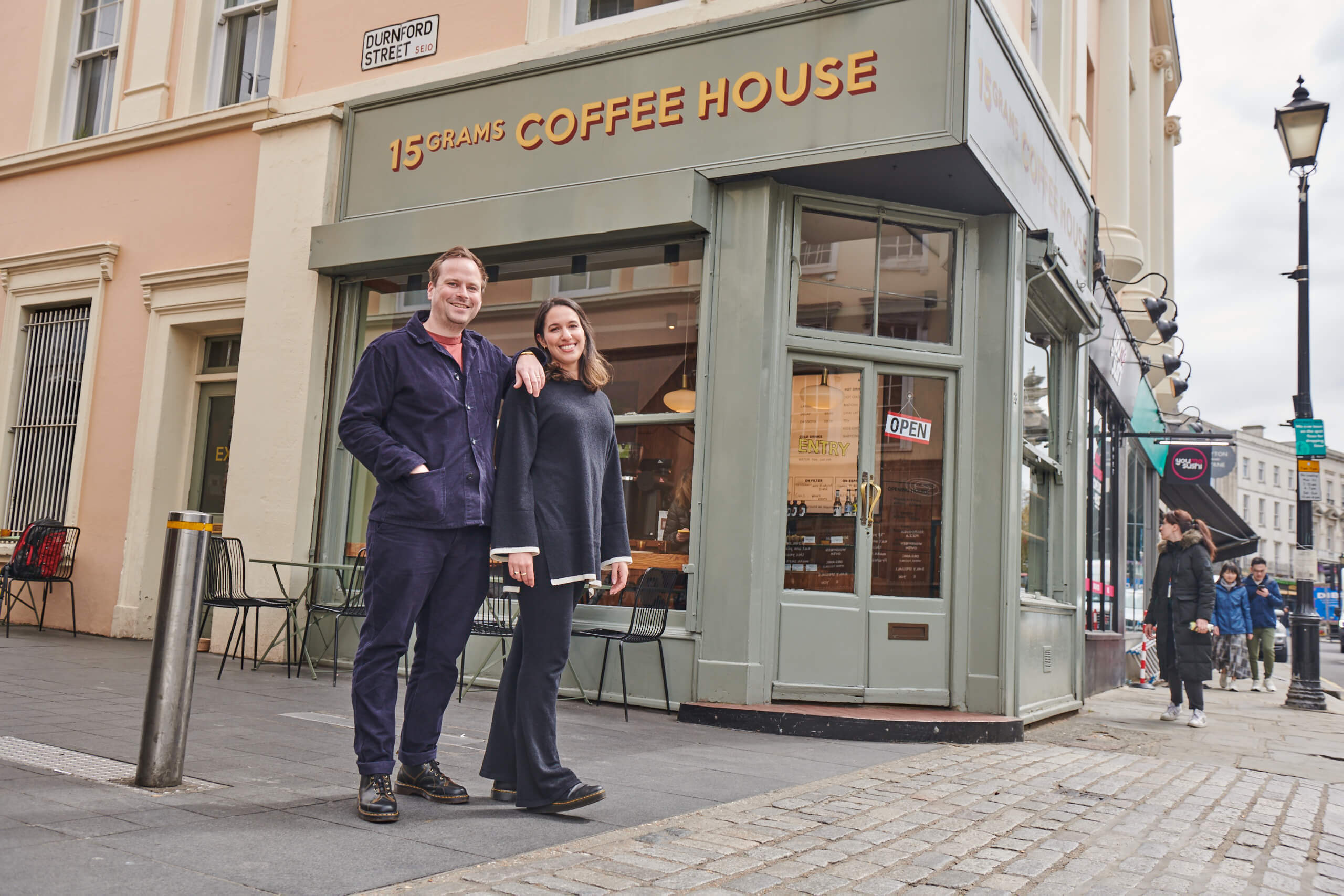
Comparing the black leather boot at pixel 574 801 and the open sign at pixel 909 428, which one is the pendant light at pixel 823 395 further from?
the black leather boot at pixel 574 801

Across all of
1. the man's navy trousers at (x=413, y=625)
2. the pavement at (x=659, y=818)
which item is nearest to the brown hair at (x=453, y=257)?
the man's navy trousers at (x=413, y=625)

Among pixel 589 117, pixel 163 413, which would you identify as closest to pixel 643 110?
pixel 589 117

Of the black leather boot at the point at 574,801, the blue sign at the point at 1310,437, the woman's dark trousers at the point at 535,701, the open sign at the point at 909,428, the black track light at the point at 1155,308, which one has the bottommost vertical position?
the black leather boot at the point at 574,801

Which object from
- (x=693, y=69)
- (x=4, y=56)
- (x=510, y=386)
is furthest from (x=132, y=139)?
Result: (x=510, y=386)

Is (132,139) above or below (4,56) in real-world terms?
below

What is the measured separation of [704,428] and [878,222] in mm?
1885

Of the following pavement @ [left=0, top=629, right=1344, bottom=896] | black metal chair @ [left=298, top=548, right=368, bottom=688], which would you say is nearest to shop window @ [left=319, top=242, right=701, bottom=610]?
pavement @ [left=0, top=629, right=1344, bottom=896]

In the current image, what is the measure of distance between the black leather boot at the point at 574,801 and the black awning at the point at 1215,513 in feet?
52.7

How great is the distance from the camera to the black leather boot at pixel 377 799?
3465mm

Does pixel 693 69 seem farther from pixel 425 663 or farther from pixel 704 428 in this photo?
pixel 425 663

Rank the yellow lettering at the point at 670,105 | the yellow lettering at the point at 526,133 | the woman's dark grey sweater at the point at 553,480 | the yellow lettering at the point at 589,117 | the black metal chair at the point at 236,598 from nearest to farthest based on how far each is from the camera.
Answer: the woman's dark grey sweater at the point at 553,480, the yellow lettering at the point at 670,105, the black metal chair at the point at 236,598, the yellow lettering at the point at 589,117, the yellow lettering at the point at 526,133

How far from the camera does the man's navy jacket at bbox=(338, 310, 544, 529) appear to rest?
3654 millimetres

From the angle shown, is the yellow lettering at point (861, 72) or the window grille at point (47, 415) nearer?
the yellow lettering at point (861, 72)

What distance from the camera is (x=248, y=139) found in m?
10.0
